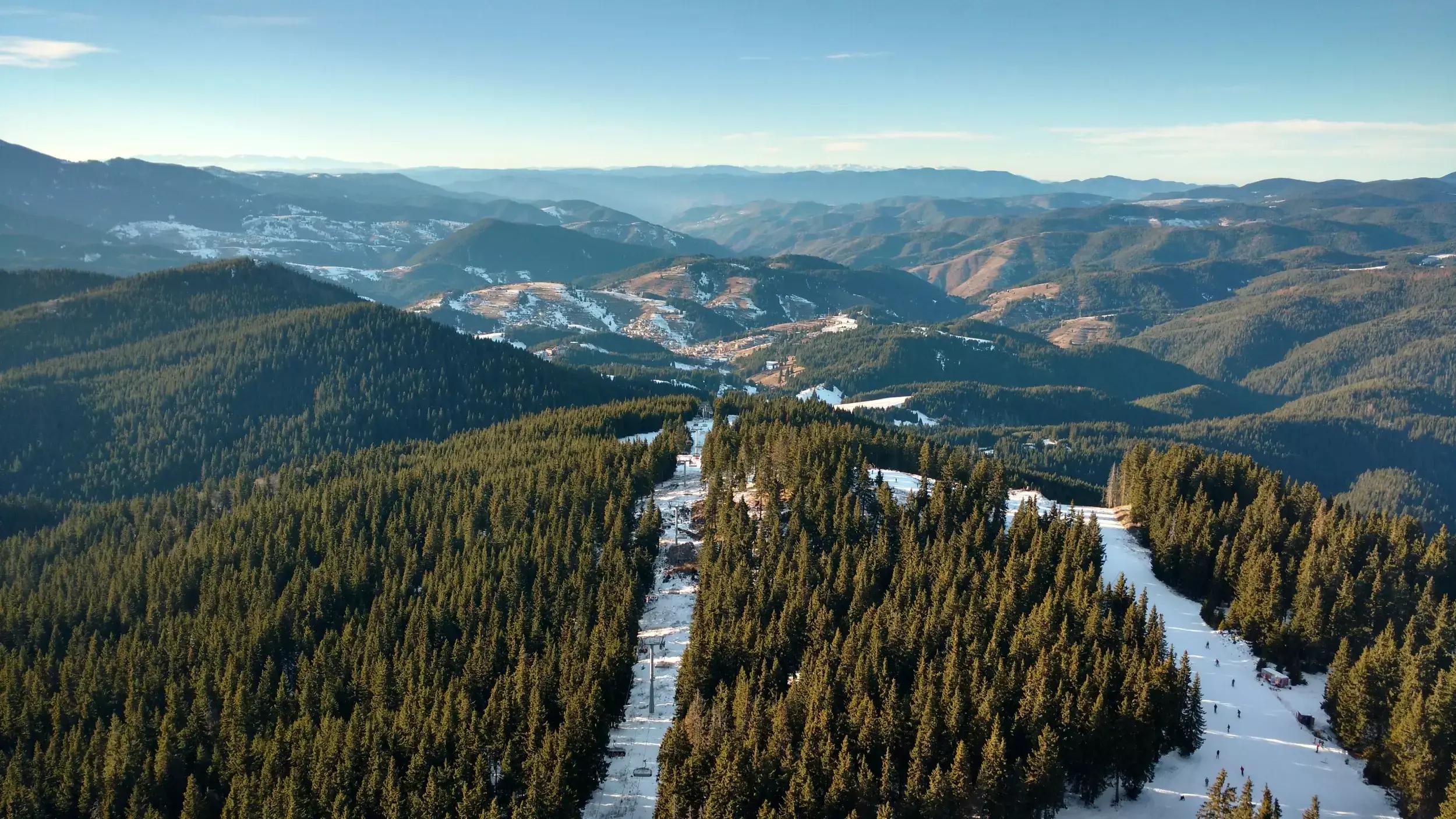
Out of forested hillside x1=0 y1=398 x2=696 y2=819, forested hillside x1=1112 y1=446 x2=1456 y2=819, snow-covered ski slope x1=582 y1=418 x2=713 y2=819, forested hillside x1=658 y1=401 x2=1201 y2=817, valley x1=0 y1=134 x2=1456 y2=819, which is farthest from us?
forested hillside x1=0 y1=398 x2=696 y2=819

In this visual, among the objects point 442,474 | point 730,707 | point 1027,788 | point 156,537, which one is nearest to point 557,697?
point 730,707

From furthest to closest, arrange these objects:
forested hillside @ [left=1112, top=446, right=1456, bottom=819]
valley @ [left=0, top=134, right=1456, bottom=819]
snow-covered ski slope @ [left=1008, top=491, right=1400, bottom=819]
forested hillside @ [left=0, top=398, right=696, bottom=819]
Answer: forested hillside @ [left=0, top=398, right=696, bottom=819], valley @ [left=0, top=134, right=1456, bottom=819], snow-covered ski slope @ [left=1008, top=491, right=1400, bottom=819], forested hillside @ [left=1112, top=446, right=1456, bottom=819]

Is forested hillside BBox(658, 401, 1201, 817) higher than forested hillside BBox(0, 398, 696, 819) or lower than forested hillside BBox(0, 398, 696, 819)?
higher

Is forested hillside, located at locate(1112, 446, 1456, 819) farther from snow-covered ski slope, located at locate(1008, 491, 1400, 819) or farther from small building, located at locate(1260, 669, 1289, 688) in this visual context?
snow-covered ski slope, located at locate(1008, 491, 1400, 819)

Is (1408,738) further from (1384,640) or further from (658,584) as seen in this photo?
(658,584)

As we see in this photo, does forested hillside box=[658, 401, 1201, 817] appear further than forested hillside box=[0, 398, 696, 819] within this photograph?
No

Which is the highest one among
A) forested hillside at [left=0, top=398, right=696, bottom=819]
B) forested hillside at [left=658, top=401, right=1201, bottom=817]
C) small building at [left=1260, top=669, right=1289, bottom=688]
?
forested hillside at [left=658, top=401, right=1201, bottom=817]

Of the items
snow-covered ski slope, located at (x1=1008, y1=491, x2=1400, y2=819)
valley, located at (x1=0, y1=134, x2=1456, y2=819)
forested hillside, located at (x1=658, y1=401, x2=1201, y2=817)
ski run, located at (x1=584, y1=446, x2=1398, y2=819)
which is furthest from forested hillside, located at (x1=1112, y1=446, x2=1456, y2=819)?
forested hillside, located at (x1=658, y1=401, x2=1201, y2=817)
